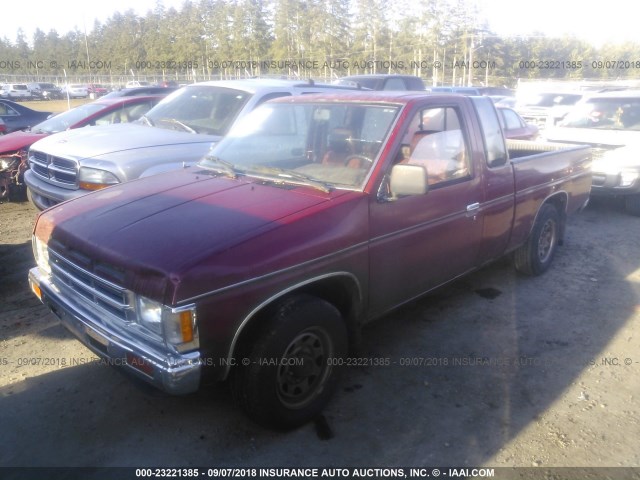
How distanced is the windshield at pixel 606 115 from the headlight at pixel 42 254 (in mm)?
8843

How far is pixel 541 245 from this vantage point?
5.62 metres

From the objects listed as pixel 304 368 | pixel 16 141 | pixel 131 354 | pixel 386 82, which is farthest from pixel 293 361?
pixel 386 82

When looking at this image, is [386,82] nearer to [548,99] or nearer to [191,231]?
[548,99]

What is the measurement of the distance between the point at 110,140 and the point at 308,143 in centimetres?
310

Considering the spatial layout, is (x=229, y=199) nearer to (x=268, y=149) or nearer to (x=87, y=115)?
(x=268, y=149)

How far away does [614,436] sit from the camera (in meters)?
3.11

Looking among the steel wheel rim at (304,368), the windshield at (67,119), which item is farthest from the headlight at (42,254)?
the windshield at (67,119)

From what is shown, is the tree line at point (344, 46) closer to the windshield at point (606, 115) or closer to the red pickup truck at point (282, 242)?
the windshield at point (606, 115)

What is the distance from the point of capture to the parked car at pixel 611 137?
791cm

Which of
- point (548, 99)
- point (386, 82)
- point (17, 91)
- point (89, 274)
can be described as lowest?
point (89, 274)

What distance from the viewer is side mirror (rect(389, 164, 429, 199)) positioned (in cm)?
322

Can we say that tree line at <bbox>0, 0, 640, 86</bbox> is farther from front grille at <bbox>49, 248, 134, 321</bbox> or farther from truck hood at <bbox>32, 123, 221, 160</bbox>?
front grille at <bbox>49, 248, 134, 321</bbox>

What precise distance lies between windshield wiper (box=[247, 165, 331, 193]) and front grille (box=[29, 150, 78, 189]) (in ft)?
8.99

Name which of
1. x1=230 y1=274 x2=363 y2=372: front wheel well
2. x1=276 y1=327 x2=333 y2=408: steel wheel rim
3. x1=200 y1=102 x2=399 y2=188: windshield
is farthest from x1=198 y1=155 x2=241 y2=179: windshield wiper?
x1=276 y1=327 x2=333 y2=408: steel wheel rim
